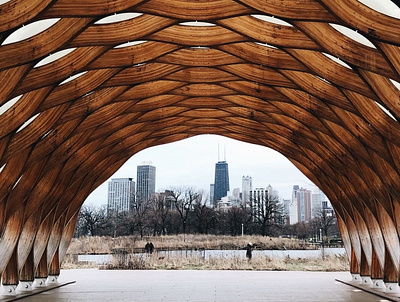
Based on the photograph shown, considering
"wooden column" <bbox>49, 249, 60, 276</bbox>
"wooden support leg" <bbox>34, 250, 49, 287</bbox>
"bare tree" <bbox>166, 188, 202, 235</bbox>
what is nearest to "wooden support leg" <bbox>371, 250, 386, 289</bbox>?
"wooden support leg" <bbox>34, 250, 49, 287</bbox>

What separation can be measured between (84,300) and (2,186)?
5.69 meters

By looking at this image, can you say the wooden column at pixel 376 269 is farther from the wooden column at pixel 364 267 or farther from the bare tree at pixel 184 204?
the bare tree at pixel 184 204

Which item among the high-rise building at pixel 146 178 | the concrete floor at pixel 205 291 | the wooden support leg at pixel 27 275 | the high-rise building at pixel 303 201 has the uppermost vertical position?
the high-rise building at pixel 146 178

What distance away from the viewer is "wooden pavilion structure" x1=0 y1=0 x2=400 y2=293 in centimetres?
1370

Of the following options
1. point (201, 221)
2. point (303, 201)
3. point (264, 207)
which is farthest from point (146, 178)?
point (201, 221)

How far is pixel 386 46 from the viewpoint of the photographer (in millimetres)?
12266

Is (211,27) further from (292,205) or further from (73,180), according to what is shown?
(292,205)

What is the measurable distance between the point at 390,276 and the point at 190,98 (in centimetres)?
1315

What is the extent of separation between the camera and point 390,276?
2475 cm

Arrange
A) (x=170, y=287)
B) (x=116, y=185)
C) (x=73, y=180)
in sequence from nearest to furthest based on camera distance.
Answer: (x=170, y=287), (x=73, y=180), (x=116, y=185)

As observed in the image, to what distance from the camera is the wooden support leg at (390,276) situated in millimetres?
24688

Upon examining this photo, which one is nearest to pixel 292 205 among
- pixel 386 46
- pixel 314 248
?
pixel 314 248

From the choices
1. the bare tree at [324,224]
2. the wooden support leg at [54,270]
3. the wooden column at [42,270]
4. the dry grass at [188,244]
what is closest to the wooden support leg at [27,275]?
the wooden column at [42,270]

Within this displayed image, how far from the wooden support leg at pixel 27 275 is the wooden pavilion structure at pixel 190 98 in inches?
2.8
